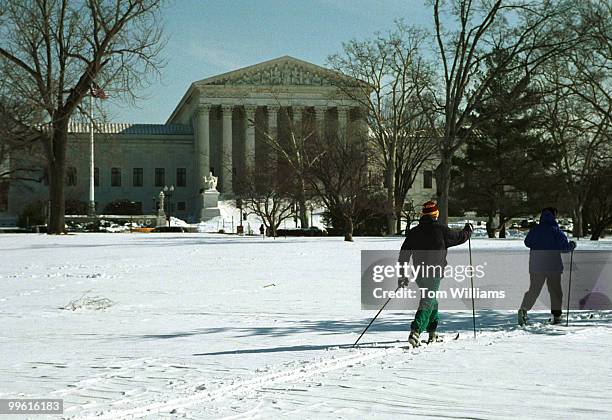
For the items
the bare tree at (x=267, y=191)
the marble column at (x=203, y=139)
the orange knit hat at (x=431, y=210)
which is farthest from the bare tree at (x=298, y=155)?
the marble column at (x=203, y=139)

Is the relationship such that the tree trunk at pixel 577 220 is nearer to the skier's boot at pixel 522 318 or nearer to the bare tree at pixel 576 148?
the bare tree at pixel 576 148

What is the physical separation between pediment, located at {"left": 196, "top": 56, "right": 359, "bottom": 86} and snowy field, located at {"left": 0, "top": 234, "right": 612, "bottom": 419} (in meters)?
78.3

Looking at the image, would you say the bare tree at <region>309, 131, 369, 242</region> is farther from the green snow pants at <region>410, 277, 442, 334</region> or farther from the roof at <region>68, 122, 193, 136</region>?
the roof at <region>68, 122, 193, 136</region>

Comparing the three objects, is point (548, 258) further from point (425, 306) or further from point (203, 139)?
point (203, 139)

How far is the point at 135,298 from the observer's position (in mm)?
13742

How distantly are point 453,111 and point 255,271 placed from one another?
1687cm

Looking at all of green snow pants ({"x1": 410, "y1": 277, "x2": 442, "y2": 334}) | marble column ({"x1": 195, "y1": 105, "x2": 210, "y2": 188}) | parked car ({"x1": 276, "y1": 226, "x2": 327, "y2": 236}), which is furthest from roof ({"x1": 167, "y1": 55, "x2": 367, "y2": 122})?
green snow pants ({"x1": 410, "y1": 277, "x2": 442, "y2": 334})

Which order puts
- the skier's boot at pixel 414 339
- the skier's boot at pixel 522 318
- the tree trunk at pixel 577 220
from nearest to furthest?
the skier's boot at pixel 414 339 → the skier's boot at pixel 522 318 → the tree trunk at pixel 577 220

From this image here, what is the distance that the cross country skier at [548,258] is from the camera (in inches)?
422

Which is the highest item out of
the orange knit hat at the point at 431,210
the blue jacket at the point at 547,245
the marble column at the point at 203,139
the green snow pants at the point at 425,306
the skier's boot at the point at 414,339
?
the marble column at the point at 203,139

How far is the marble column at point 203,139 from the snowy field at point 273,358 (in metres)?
79.7

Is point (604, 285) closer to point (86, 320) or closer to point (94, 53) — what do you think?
point (86, 320)

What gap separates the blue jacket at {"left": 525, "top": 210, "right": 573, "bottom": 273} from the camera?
1074 centimetres

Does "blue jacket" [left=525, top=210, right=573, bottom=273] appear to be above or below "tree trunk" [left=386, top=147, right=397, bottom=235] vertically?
below
